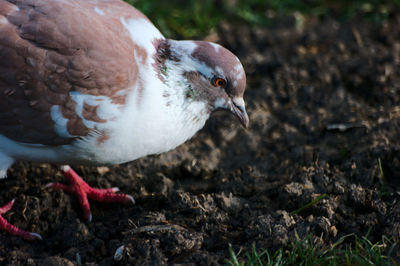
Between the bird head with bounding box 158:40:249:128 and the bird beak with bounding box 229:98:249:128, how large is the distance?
8 cm

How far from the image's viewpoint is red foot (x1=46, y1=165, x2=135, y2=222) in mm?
4000

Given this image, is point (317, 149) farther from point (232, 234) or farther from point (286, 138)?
point (232, 234)

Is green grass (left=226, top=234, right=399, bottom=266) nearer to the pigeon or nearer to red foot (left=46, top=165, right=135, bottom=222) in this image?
the pigeon

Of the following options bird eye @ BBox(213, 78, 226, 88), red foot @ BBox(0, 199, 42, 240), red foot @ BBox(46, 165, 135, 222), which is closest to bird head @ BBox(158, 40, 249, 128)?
bird eye @ BBox(213, 78, 226, 88)

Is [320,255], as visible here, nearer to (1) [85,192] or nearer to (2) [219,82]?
(2) [219,82]

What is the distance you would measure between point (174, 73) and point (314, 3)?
352 centimetres

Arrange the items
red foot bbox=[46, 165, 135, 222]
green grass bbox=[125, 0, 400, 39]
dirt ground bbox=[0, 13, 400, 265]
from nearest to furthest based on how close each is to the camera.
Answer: dirt ground bbox=[0, 13, 400, 265]
red foot bbox=[46, 165, 135, 222]
green grass bbox=[125, 0, 400, 39]

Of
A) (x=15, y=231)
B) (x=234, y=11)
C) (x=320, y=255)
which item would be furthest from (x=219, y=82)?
(x=234, y=11)

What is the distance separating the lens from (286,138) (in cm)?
471

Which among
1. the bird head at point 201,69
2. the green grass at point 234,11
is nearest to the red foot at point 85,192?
the bird head at point 201,69

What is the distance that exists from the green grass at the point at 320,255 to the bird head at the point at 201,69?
120 centimetres

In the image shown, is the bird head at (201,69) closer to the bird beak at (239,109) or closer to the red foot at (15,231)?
the bird beak at (239,109)

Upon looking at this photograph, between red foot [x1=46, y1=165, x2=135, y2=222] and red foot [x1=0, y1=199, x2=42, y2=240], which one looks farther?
red foot [x1=46, y1=165, x2=135, y2=222]

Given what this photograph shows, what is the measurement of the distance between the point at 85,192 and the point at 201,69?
4.77ft
